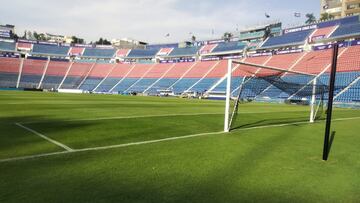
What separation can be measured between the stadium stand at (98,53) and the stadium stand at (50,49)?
6.00 metres

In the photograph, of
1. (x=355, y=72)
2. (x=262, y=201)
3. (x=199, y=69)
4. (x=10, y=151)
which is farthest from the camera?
(x=199, y=69)

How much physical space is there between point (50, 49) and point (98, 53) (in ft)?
45.6

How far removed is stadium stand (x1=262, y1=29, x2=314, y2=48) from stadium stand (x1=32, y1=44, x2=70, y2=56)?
2342 inches

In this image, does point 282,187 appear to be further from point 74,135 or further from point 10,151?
point 74,135

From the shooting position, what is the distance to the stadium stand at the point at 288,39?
215 ft

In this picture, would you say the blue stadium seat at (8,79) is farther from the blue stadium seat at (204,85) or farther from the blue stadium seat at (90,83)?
the blue stadium seat at (204,85)

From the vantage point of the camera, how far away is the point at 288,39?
68438mm

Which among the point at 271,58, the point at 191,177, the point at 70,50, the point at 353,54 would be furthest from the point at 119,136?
the point at 70,50

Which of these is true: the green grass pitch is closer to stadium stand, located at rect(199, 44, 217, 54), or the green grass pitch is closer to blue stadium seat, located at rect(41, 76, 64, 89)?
stadium stand, located at rect(199, 44, 217, 54)

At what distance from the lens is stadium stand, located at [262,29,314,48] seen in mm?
65387

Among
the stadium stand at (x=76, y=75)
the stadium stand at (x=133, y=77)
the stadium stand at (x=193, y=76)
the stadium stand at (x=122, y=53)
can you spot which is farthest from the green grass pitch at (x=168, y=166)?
the stadium stand at (x=122, y=53)

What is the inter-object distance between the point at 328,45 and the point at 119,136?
54.1m

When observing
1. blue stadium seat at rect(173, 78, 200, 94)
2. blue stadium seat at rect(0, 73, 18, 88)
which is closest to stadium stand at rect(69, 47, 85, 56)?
blue stadium seat at rect(0, 73, 18, 88)

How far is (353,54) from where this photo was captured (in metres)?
51.2
